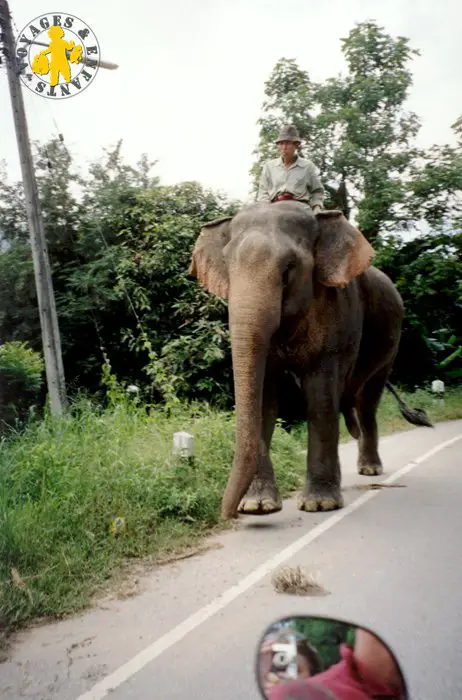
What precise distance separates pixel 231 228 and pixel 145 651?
99.1 inches

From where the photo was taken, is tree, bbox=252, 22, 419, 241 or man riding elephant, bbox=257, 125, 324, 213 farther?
man riding elephant, bbox=257, 125, 324, 213

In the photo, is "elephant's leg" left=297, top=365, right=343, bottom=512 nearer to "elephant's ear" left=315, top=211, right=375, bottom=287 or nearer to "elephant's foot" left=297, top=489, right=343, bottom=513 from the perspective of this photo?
"elephant's foot" left=297, top=489, right=343, bottom=513

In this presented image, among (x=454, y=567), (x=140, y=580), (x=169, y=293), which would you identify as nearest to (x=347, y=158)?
(x=454, y=567)

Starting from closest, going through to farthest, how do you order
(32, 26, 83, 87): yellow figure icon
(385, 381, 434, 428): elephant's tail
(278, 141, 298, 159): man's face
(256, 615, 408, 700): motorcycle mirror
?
(256, 615, 408, 700): motorcycle mirror < (32, 26, 83, 87): yellow figure icon < (278, 141, 298, 159): man's face < (385, 381, 434, 428): elephant's tail

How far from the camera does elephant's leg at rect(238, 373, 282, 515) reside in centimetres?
425

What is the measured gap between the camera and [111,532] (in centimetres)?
369

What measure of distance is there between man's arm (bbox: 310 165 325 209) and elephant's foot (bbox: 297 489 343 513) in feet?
5.75

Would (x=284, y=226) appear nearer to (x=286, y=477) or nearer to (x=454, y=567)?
(x=454, y=567)

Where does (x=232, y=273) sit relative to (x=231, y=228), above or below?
below

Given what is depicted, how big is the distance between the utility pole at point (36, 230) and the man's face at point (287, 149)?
4.35ft

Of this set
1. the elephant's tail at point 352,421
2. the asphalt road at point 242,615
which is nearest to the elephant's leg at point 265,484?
the asphalt road at point 242,615

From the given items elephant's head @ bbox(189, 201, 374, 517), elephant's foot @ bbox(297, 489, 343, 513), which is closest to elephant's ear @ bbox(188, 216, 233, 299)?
elephant's head @ bbox(189, 201, 374, 517)

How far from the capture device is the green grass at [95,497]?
304 centimetres

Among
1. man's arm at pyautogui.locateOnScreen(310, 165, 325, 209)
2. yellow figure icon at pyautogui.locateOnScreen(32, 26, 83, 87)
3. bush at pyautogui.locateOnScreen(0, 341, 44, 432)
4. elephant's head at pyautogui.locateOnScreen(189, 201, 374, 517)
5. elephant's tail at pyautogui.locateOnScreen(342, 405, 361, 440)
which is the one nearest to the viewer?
yellow figure icon at pyautogui.locateOnScreen(32, 26, 83, 87)
